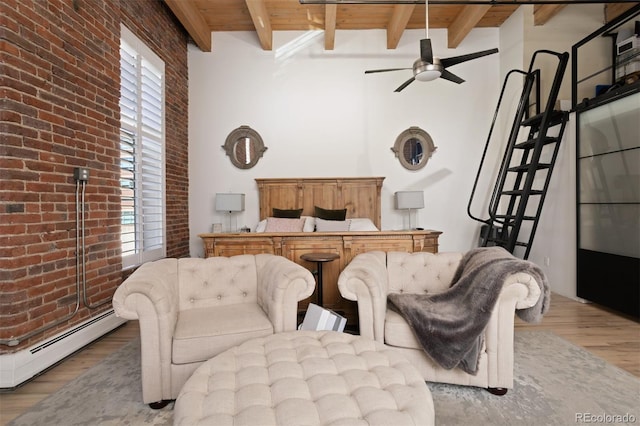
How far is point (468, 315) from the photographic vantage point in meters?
2.04

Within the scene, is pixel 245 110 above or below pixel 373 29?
below

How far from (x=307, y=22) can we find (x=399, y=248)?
392cm

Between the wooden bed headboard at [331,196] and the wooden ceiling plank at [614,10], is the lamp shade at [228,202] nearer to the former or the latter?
the wooden bed headboard at [331,196]

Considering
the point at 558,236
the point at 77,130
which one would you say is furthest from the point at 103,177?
the point at 558,236

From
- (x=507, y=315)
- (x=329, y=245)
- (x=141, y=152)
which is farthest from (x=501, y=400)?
(x=141, y=152)

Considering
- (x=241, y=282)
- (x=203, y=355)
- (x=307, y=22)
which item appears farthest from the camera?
(x=307, y=22)

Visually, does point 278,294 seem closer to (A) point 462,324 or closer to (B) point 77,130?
(A) point 462,324

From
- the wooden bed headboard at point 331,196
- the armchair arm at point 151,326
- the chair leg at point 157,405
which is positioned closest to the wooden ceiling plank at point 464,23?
the wooden bed headboard at point 331,196

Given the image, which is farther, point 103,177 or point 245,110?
point 245,110

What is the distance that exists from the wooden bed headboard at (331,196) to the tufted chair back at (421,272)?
2589mm

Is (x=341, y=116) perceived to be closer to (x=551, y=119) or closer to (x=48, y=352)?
(x=551, y=119)

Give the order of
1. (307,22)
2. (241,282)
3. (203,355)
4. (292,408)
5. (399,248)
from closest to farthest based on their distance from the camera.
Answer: (292,408) < (203,355) < (241,282) < (399,248) < (307,22)

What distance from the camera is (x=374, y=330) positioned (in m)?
2.21

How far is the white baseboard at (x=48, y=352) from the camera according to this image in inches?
88.0
